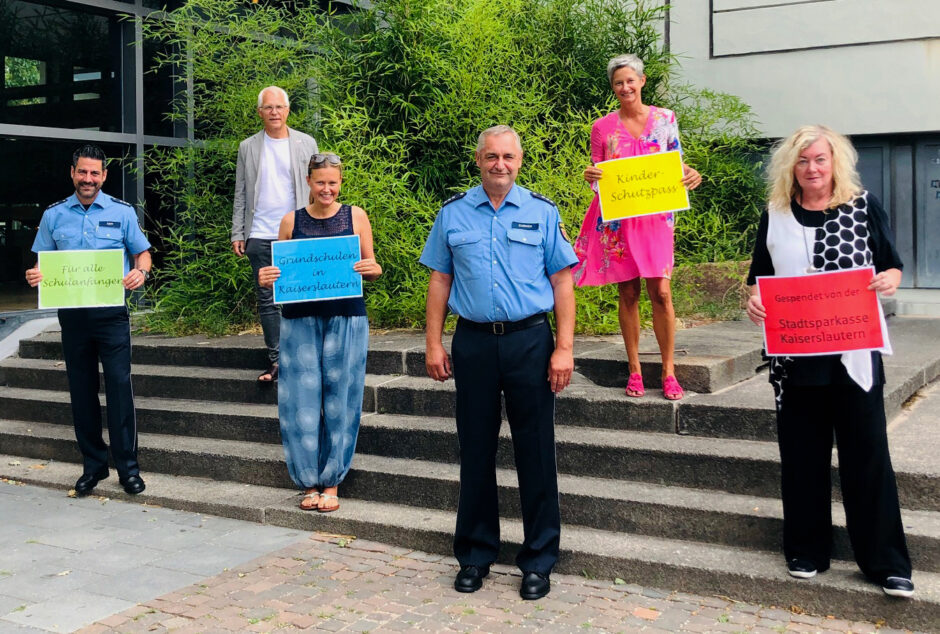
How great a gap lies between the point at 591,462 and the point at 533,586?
1.11m

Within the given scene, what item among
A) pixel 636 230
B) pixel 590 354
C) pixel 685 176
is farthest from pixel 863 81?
pixel 636 230

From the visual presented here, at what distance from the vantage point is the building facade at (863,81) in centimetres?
994

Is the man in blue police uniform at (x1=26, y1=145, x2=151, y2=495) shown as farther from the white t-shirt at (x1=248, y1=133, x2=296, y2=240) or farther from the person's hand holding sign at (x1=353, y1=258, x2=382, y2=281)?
the person's hand holding sign at (x1=353, y1=258, x2=382, y2=281)

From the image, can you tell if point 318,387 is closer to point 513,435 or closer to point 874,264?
point 513,435

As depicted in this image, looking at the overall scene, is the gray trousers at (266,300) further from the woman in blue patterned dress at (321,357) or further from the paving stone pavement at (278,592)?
the paving stone pavement at (278,592)

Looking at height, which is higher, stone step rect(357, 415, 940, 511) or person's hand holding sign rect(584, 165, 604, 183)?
person's hand holding sign rect(584, 165, 604, 183)

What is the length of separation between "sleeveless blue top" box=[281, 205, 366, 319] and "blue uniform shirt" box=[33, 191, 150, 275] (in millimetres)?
1303

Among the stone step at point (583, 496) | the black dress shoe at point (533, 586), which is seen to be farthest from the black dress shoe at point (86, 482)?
the black dress shoe at point (533, 586)

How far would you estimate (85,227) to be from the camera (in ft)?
19.6

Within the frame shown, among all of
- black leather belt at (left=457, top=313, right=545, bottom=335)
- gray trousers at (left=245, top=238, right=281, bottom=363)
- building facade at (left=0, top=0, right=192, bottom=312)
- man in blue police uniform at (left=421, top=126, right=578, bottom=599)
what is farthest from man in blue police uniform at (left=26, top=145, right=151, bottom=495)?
building facade at (left=0, top=0, right=192, bottom=312)

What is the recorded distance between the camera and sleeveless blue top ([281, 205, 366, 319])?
210 inches

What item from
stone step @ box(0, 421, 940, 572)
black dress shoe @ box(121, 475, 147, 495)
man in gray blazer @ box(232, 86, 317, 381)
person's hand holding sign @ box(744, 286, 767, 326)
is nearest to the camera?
person's hand holding sign @ box(744, 286, 767, 326)

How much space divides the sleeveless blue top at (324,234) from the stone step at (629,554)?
3.59ft

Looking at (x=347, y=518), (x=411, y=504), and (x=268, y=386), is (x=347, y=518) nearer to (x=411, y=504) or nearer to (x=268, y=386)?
(x=411, y=504)
